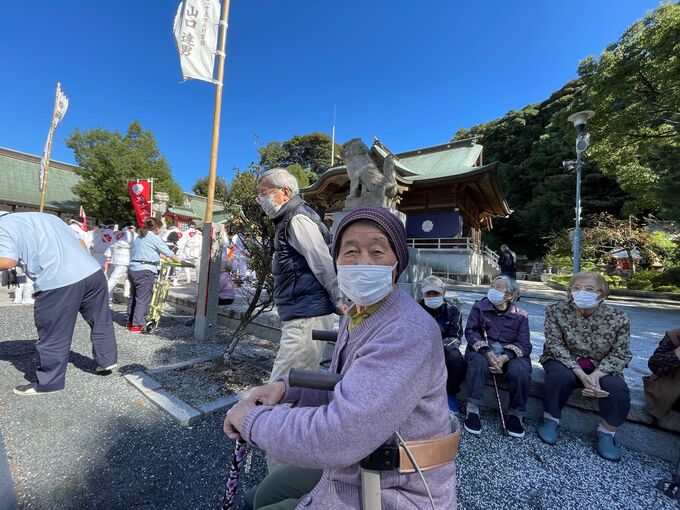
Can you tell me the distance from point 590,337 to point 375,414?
252 centimetres

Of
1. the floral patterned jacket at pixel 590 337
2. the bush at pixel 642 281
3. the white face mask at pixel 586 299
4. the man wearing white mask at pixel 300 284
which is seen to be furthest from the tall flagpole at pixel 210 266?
the bush at pixel 642 281

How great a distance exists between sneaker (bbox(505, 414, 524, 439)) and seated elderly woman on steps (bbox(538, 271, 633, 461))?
0.43 feet

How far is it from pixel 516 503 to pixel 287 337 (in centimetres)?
160

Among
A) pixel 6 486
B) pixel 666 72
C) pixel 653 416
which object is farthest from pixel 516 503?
pixel 666 72

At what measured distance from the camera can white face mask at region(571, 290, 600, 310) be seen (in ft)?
8.07

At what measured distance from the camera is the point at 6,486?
5.51 feet

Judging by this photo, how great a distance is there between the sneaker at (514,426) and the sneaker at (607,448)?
0.48m

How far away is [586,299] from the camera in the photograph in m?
Answer: 2.47

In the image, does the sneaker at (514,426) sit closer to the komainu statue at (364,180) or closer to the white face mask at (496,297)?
the white face mask at (496,297)

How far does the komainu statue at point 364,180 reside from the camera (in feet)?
19.3

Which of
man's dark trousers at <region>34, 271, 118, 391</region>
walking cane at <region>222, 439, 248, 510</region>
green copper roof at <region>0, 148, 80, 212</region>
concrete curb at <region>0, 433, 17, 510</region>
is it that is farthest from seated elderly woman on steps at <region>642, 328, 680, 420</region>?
green copper roof at <region>0, 148, 80, 212</region>

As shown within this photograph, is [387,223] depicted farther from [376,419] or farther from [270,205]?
[270,205]

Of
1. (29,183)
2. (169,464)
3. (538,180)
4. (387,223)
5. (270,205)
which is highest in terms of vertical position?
(538,180)

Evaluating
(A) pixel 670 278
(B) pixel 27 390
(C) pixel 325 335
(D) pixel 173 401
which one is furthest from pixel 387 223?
(A) pixel 670 278
